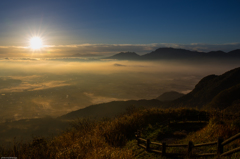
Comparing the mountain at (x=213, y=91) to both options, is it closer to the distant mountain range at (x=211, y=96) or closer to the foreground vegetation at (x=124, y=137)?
the distant mountain range at (x=211, y=96)

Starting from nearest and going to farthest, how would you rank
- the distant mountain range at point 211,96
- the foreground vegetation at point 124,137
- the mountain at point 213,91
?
the foreground vegetation at point 124,137, the distant mountain range at point 211,96, the mountain at point 213,91

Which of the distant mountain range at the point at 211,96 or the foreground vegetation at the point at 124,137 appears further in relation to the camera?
the distant mountain range at the point at 211,96

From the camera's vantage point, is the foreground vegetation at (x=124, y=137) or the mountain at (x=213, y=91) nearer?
the foreground vegetation at (x=124, y=137)

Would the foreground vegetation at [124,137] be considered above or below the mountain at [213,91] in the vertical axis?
above

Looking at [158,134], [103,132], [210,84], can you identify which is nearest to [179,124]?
[158,134]

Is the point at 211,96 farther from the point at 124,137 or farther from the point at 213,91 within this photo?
the point at 124,137

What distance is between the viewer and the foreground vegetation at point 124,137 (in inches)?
328

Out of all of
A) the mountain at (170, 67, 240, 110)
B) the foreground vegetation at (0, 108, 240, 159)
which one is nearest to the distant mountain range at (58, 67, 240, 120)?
the mountain at (170, 67, 240, 110)

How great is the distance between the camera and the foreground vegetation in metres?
8.33

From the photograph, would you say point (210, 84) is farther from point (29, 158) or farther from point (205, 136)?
point (29, 158)

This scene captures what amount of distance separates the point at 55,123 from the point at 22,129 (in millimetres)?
22857

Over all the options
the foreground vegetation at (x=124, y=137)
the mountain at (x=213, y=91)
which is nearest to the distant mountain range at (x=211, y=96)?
the mountain at (x=213, y=91)

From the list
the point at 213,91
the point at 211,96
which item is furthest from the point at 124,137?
the point at 213,91

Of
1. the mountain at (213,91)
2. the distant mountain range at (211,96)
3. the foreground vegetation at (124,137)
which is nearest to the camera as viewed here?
the foreground vegetation at (124,137)
